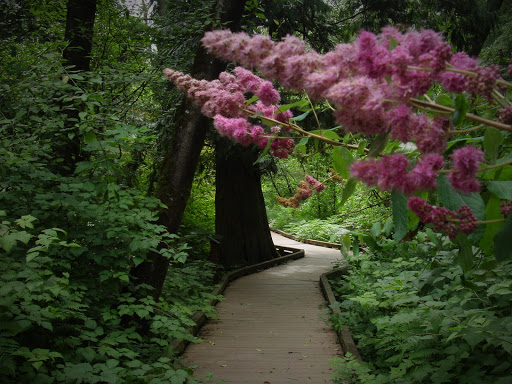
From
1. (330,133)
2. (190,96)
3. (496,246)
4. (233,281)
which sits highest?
(190,96)

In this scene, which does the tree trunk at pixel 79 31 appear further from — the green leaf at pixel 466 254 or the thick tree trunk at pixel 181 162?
the green leaf at pixel 466 254

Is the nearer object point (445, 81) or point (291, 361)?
point (445, 81)

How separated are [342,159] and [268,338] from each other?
4.37m

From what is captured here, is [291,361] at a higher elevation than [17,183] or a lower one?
lower

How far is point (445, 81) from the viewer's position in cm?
84

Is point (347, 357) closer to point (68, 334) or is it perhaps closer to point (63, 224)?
Result: point (68, 334)

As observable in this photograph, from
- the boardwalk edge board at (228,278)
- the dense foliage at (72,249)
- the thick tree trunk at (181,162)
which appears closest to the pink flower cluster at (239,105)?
the dense foliage at (72,249)

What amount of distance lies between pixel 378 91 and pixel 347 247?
3.88 feet

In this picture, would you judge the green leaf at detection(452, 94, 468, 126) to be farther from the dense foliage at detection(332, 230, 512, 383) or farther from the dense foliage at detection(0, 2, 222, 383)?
the dense foliage at detection(0, 2, 222, 383)

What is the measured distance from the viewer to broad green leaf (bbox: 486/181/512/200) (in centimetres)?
115

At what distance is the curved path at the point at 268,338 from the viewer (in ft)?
14.1

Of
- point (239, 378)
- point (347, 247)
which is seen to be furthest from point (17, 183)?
point (347, 247)

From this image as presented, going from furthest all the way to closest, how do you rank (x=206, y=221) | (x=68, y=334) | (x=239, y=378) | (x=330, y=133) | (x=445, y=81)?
(x=206, y=221) → (x=239, y=378) → (x=68, y=334) → (x=330, y=133) → (x=445, y=81)

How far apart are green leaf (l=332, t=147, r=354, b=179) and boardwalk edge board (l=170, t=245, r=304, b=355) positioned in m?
3.38
